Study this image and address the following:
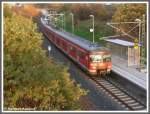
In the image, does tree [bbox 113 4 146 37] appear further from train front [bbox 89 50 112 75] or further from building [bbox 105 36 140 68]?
train front [bbox 89 50 112 75]

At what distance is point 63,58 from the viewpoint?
28281 millimetres

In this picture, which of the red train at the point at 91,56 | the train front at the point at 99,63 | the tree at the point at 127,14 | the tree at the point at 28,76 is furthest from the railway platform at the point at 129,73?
the tree at the point at 28,76

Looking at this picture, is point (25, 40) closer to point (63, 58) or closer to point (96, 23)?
point (63, 58)

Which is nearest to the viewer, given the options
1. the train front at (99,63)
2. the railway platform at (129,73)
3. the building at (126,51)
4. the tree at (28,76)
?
the tree at (28,76)

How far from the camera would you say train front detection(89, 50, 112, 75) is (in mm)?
22562

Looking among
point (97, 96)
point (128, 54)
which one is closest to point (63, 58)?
point (128, 54)

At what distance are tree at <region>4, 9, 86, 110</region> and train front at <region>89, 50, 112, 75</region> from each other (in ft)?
28.2

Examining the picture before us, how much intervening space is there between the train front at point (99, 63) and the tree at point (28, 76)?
858 centimetres

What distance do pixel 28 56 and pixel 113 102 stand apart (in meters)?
6.16

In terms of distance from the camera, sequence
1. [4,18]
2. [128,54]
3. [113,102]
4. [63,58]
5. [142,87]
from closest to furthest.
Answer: [4,18], [113,102], [142,87], [128,54], [63,58]

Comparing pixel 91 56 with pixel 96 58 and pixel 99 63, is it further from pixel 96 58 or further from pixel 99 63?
pixel 99 63

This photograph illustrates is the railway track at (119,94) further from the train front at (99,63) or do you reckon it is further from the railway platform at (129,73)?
the railway platform at (129,73)

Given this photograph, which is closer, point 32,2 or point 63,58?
point 32,2

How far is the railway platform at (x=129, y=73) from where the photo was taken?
1991cm
